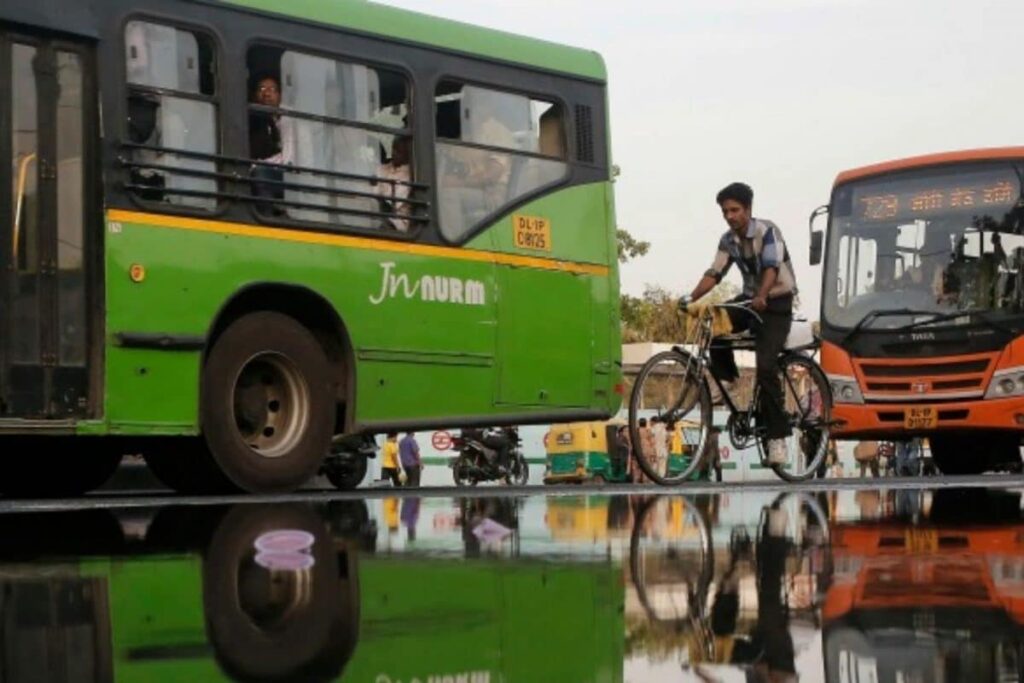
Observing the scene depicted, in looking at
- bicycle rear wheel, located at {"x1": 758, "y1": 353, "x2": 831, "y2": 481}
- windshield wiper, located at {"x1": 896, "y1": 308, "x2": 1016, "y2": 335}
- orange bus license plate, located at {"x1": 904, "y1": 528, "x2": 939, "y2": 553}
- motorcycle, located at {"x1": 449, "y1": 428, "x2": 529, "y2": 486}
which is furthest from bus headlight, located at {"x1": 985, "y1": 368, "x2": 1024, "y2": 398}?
motorcycle, located at {"x1": 449, "y1": 428, "x2": 529, "y2": 486}

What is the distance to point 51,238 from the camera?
10.9 m

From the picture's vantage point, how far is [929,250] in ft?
66.1

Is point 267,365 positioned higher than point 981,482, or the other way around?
point 267,365

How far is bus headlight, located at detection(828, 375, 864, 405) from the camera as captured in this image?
64.8 ft

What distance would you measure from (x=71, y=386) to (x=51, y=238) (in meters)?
0.80

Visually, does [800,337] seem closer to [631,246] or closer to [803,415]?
[803,415]

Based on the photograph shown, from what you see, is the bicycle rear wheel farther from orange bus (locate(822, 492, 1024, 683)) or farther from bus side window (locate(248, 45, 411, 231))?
orange bus (locate(822, 492, 1024, 683))

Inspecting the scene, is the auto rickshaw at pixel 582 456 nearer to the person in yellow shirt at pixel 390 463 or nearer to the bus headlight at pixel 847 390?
the person in yellow shirt at pixel 390 463

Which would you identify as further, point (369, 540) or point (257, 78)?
point (257, 78)

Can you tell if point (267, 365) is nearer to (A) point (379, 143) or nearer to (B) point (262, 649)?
(A) point (379, 143)

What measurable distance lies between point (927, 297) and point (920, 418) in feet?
4.39

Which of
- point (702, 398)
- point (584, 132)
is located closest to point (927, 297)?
point (584, 132)

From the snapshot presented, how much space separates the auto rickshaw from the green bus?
Answer: 27807 mm

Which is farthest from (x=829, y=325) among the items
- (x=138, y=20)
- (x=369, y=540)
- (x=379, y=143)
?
(x=369, y=540)
